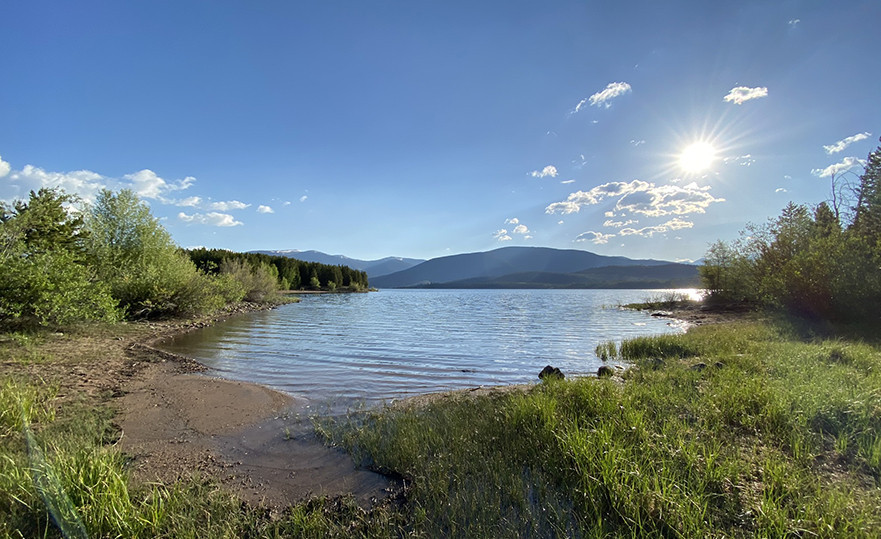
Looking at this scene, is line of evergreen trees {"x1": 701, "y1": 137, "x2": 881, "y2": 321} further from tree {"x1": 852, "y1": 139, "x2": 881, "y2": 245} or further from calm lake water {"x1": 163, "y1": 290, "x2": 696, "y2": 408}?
calm lake water {"x1": 163, "y1": 290, "x2": 696, "y2": 408}

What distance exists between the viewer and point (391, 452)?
611 centimetres

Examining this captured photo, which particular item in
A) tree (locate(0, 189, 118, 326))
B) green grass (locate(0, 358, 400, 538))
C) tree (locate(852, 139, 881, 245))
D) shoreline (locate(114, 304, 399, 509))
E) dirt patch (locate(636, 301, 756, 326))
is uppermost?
tree (locate(852, 139, 881, 245))

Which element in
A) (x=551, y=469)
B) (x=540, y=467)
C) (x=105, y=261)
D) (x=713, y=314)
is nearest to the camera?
(x=551, y=469)

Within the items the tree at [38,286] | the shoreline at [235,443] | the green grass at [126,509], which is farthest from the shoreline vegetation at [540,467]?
the tree at [38,286]

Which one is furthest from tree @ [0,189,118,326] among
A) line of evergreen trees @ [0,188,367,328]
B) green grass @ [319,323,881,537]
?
green grass @ [319,323,881,537]

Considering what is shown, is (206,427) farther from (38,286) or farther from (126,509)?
(38,286)

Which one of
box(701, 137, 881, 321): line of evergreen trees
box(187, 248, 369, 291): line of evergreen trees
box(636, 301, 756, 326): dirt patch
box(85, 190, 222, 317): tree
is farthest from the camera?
box(187, 248, 369, 291): line of evergreen trees

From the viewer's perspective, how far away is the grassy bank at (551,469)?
155 inches

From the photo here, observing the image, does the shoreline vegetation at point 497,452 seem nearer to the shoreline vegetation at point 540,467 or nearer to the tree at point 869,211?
the shoreline vegetation at point 540,467

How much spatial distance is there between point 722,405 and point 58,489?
33.4 feet

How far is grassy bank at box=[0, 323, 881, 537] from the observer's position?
3941 mm

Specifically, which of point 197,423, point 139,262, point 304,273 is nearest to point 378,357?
point 197,423

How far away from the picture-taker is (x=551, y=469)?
5.23 metres

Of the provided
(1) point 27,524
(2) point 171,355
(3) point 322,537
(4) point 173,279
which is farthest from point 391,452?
(4) point 173,279
